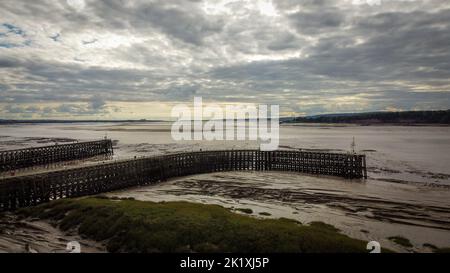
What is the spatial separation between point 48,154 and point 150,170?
954 inches

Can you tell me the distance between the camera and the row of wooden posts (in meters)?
23.5

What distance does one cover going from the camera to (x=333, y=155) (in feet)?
129

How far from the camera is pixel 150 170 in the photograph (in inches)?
1396

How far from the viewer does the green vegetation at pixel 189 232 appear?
45.5 ft

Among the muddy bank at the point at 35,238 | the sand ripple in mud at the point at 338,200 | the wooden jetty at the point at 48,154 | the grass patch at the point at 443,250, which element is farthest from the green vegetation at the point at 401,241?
the wooden jetty at the point at 48,154

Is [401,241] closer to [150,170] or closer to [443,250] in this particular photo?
[443,250]

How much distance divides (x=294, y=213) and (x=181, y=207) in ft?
24.6

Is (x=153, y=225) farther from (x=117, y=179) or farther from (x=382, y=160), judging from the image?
(x=382, y=160)

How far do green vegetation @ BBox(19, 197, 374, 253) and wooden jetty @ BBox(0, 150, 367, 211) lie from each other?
18.6 feet

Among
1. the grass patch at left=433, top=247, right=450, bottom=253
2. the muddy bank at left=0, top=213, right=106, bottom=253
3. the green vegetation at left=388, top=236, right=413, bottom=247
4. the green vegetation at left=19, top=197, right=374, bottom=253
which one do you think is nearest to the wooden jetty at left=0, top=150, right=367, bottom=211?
the muddy bank at left=0, top=213, right=106, bottom=253

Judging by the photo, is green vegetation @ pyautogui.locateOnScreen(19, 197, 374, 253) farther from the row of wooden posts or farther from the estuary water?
the row of wooden posts

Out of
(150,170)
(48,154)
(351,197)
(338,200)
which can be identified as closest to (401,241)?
(338,200)
